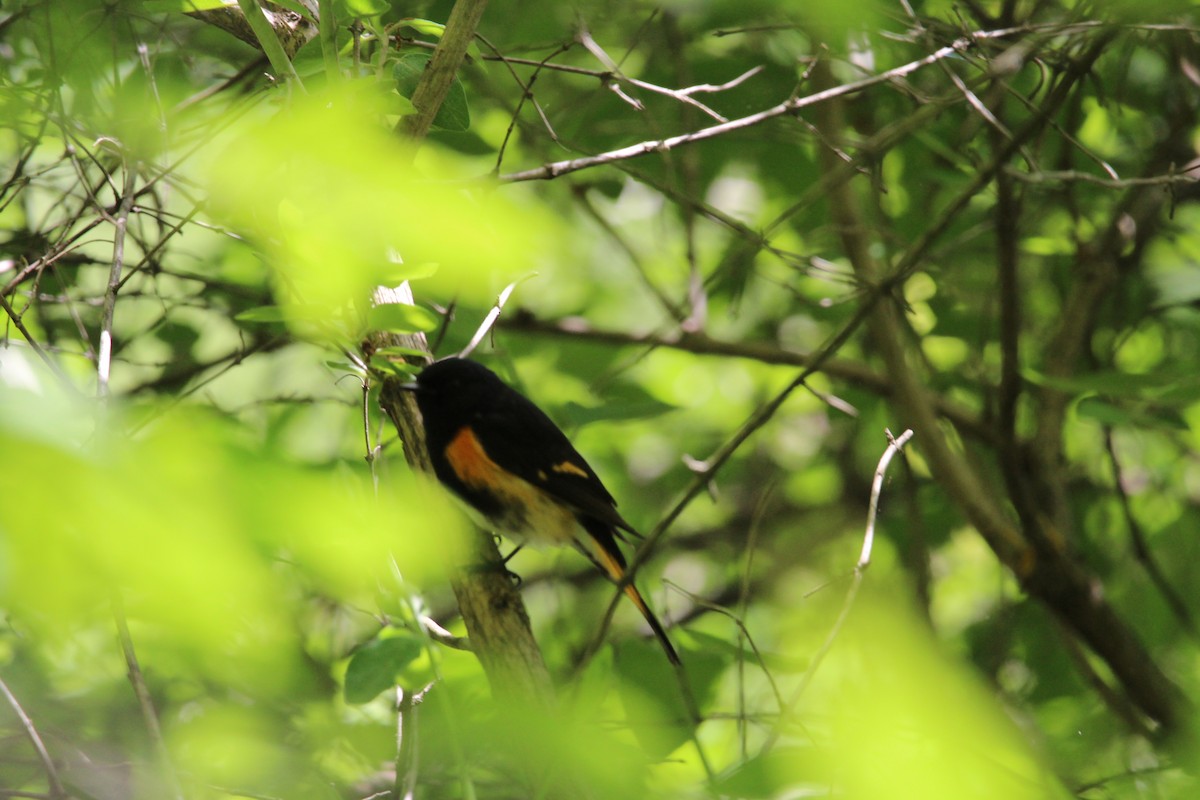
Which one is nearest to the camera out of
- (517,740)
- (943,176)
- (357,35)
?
(517,740)

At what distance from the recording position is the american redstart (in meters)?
2.68

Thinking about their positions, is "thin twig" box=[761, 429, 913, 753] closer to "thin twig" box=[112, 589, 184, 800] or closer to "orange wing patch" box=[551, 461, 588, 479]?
"thin twig" box=[112, 589, 184, 800]

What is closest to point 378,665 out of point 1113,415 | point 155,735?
point 155,735

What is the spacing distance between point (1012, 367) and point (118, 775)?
2635mm

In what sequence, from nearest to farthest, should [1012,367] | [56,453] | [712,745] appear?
[56,453] → [1012,367] → [712,745]

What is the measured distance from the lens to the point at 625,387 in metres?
3.47

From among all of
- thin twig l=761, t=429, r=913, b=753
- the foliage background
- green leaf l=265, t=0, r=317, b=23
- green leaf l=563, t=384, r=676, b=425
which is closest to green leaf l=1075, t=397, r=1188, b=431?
the foliage background

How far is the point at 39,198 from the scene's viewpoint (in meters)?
4.23

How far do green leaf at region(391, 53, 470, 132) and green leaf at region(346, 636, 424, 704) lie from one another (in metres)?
0.92

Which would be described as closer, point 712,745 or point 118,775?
point 118,775

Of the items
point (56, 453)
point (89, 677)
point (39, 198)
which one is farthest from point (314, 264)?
point (39, 198)

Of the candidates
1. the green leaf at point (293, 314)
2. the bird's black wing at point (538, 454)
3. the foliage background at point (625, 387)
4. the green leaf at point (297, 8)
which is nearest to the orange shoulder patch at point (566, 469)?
the bird's black wing at point (538, 454)

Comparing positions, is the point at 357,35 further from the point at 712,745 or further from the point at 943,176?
the point at 712,745

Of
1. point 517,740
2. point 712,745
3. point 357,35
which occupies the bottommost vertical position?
point 712,745
